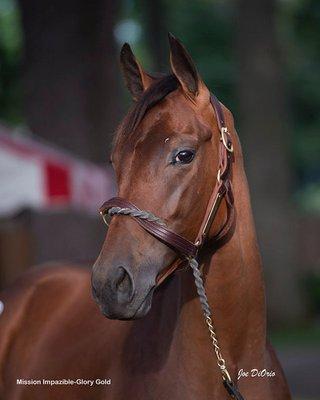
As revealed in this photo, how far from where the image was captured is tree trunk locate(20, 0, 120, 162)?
46.9 feet

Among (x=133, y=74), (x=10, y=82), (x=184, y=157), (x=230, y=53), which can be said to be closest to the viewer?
(x=184, y=157)

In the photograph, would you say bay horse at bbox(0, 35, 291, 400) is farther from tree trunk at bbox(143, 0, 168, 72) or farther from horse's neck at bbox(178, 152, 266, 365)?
tree trunk at bbox(143, 0, 168, 72)

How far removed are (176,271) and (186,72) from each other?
0.86m

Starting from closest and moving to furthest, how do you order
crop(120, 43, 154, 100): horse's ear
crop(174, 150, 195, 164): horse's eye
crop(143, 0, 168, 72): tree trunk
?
crop(174, 150, 195, 164): horse's eye, crop(120, 43, 154, 100): horse's ear, crop(143, 0, 168, 72): tree trunk

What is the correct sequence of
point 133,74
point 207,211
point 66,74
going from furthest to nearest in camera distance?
point 66,74 < point 133,74 < point 207,211

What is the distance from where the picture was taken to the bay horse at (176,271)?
380cm

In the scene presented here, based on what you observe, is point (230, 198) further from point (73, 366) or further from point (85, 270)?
point (85, 270)

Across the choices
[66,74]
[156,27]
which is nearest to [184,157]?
[66,74]

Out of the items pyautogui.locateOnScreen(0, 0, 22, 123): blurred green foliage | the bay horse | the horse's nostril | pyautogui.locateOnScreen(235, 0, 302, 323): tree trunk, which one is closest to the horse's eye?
the bay horse

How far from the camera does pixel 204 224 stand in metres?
4.01

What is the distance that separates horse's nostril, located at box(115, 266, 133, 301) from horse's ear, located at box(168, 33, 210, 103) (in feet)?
2.95

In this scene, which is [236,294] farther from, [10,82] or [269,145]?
[10,82]

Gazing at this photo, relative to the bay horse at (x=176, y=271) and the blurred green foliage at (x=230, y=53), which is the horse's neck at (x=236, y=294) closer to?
the bay horse at (x=176, y=271)

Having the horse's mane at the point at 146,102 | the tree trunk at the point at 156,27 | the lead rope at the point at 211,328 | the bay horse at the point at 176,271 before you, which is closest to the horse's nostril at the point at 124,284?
the bay horse at the point at 176,271
